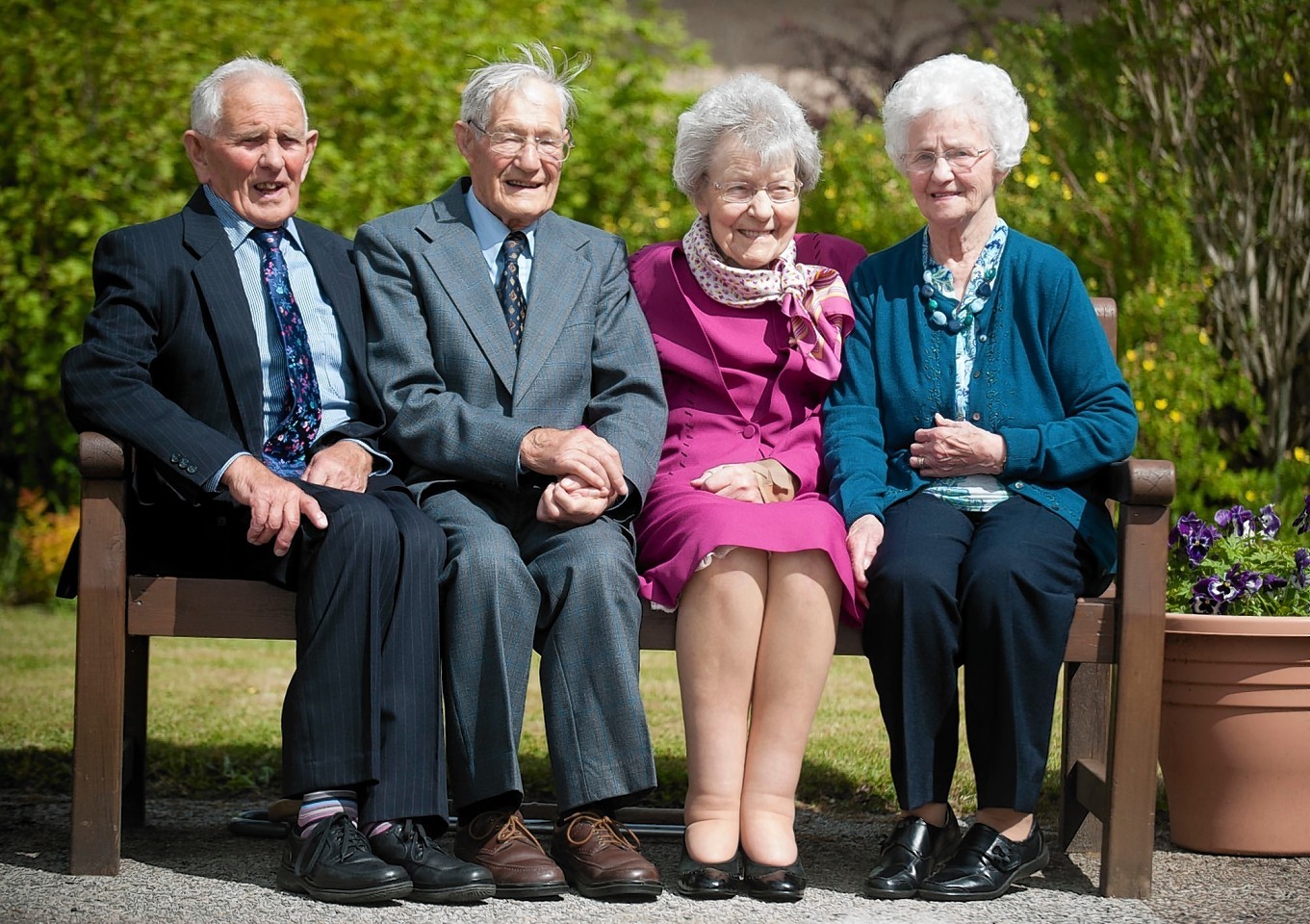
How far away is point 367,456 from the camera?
3.48m

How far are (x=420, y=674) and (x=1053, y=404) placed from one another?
158cm

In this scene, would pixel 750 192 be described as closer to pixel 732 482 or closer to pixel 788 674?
pixel 732 482

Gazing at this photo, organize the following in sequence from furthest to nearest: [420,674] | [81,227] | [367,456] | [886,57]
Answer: [886,57], [81,227], [367,456], [420,674]

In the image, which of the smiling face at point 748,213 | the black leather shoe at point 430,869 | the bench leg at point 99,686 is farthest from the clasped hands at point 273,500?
the smiling face at point 748,213

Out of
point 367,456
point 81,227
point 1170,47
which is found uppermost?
point 1170,47

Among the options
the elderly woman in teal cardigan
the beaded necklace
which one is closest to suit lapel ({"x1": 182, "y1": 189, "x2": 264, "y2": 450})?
the elderly woman in teal cardigan

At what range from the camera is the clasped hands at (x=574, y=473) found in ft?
10.8

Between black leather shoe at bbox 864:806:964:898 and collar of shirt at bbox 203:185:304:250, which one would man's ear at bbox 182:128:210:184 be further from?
black leather shoe at bbox 864:806:964:898

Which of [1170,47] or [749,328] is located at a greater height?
[1170,47]

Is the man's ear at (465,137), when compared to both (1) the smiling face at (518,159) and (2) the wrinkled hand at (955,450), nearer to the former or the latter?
(1) the smiling face at (518,159)

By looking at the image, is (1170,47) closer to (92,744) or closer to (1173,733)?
(1173,733)

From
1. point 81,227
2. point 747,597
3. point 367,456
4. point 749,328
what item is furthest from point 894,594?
point 81,227

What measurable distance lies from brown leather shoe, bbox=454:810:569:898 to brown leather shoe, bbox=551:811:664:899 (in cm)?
5

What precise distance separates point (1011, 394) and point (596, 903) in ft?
4.90
